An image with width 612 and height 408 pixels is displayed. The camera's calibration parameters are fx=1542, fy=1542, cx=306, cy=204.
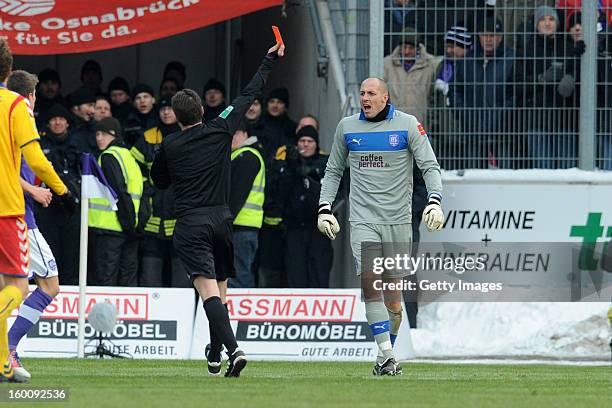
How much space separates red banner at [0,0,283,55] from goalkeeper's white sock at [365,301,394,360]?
629 cm

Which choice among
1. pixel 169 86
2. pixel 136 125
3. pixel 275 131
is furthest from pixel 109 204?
pixel 169 86

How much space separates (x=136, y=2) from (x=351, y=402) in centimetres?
923

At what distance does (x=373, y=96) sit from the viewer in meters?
11.7

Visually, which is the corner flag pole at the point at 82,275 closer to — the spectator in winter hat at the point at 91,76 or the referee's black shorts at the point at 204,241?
the referee's black shorts at the point at 204,241

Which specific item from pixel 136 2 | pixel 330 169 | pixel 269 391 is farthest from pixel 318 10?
pixel 269 391

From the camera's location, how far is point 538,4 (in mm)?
16938

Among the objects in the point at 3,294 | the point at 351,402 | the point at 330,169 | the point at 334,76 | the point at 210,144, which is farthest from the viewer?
the point at 334,76

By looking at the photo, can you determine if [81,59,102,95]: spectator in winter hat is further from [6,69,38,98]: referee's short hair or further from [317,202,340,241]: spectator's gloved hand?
[6,69,38,98]: referee's short hair

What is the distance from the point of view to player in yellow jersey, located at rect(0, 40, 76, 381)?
32.0 feet

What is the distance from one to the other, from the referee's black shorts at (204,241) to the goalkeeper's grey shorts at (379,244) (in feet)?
3.47

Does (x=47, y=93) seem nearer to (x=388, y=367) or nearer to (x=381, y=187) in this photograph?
(x=381, y=187)

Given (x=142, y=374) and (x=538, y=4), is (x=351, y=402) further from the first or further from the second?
(x=538, y=4)

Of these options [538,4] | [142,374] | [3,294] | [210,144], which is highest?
[538,4]

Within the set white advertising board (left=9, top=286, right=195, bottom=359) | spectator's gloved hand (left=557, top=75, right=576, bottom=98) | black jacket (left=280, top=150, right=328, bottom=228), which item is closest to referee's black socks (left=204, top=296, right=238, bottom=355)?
white advertising board (left=9, top=286, right=195, bottom=359)
